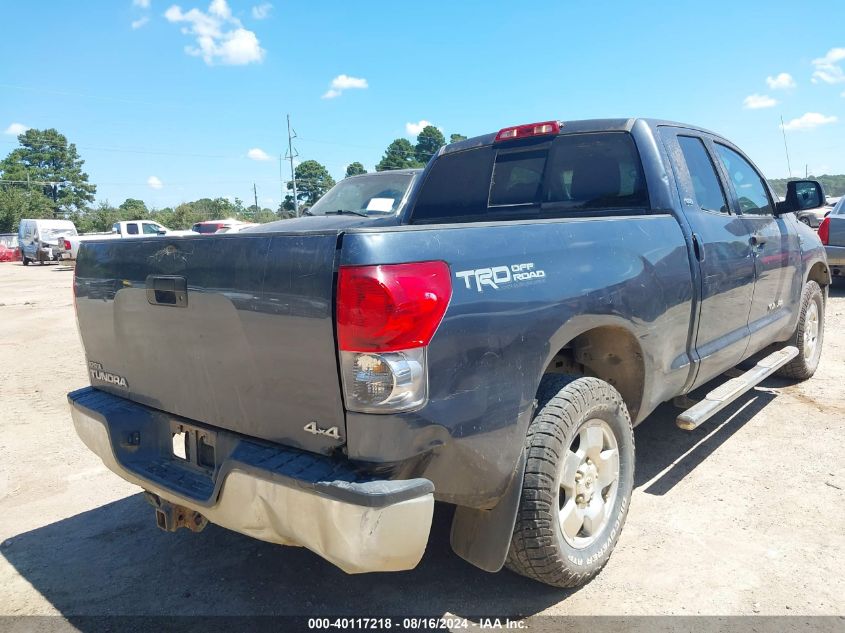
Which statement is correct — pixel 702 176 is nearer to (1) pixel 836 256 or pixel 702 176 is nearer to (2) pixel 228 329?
(2) pixel 228 329

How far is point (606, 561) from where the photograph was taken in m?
2.74

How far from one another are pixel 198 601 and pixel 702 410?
2.62 meters

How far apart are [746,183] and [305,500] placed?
392 cm

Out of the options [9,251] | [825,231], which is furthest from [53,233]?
[825,231]

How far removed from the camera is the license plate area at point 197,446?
2379 mm

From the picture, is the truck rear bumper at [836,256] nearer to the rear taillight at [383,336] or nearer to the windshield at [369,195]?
the windshield at [369,195]

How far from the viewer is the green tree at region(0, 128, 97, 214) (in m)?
78.6

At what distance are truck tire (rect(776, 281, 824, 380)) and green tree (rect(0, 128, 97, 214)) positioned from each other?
284ft

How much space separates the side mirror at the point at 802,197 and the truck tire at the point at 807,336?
846 mm

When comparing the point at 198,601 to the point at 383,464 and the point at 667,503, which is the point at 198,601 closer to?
the point at 383,464

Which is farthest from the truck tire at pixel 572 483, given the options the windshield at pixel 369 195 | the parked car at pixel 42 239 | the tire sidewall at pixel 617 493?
the parked car at pixel 42 239

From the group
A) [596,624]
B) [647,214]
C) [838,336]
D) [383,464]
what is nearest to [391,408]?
[383,464]

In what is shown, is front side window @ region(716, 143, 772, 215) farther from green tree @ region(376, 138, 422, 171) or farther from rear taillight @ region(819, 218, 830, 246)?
green tree @ region(376, 138, 422, 171)

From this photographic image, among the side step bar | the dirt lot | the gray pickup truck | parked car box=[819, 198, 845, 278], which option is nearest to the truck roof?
the gray pickup truck
